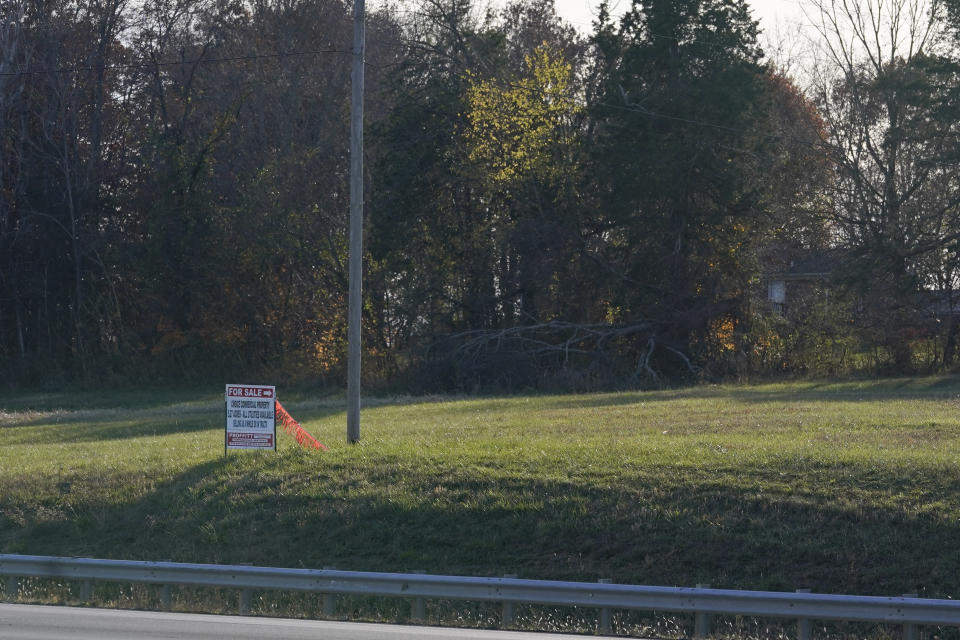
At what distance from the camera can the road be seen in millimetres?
8648

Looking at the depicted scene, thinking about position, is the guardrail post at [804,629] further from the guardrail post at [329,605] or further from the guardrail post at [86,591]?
the guardrail post at [86,591]

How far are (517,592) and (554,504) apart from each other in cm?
338

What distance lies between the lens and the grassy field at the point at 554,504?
11680mm

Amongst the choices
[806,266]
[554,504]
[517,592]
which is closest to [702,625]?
[517,592]

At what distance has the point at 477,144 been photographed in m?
38.1

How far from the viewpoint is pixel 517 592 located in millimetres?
9602

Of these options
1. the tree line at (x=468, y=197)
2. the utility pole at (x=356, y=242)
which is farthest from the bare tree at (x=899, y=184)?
the utility pole at (x=356, y=242)

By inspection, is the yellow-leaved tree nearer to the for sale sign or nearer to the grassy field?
the grassy field

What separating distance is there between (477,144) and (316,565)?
26947 millimetres

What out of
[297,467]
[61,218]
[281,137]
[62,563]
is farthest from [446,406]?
[61,218]

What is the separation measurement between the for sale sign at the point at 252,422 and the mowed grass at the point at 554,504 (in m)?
0.27

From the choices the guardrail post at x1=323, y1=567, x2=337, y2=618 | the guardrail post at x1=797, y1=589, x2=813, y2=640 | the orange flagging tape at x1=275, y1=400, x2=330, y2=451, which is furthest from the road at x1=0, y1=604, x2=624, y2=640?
the orange flagging tape at x1=275, y1=400, x2=330, y2=451

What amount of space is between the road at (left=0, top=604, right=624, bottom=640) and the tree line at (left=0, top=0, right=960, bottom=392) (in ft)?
78.6

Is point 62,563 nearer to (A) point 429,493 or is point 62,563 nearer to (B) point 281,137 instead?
(A) point 429,493
